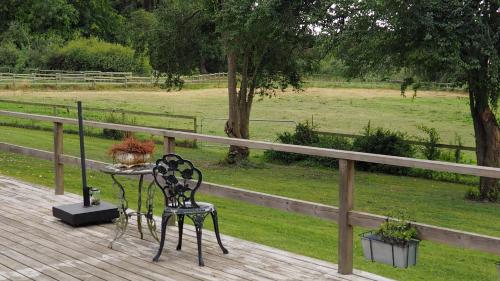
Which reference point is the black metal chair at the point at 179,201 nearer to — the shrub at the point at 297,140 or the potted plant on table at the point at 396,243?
the potted plant on table at the point at 396,243

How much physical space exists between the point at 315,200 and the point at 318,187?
2225mm

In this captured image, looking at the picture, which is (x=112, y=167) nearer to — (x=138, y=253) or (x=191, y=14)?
(x=138, y=253)

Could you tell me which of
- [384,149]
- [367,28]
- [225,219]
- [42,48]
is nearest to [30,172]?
[225,219]

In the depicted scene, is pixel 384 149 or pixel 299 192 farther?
pixel 384 149

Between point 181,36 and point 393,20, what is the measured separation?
1093 centimetres

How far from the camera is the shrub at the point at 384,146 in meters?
20.1

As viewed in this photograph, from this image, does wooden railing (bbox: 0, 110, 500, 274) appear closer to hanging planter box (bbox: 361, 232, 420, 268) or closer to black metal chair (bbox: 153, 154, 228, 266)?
hanging planter box (bbox: 361, 232, 420, 268)

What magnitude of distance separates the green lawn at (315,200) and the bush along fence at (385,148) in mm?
572

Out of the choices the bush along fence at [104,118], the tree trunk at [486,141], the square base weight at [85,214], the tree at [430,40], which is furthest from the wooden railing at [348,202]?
the bush along fence at [104,118]

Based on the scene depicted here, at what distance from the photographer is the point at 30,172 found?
12891mm

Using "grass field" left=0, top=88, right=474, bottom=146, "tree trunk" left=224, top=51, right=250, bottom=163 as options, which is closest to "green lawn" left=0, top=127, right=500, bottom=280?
"tree trunk" left=224, top=51, right=250, bottom=163

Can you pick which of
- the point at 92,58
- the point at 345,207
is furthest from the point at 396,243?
the point at 92,58

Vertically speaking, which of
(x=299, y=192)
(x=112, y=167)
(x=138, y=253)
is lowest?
(x=299, y=192)

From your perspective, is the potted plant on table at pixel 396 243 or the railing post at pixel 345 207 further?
the railing post at pixel 345 207
